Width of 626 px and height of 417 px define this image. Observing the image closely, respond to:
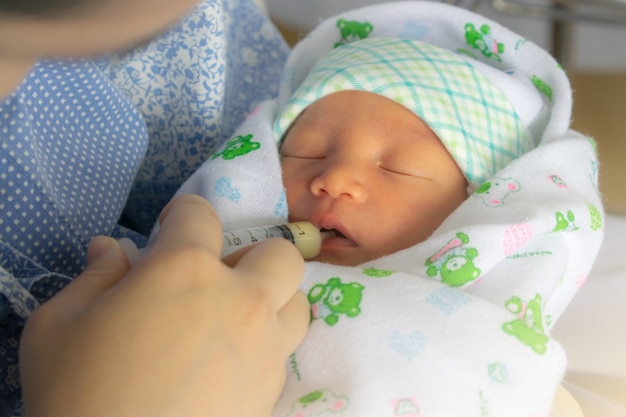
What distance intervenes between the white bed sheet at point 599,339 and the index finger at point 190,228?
0.60m

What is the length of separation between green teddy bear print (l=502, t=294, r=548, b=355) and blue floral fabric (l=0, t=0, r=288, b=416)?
1.53 feet

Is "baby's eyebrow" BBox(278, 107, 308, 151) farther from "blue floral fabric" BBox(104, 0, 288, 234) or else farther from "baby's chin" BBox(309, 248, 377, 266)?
"baby's chin" BBox(309, 248, 377, 266)

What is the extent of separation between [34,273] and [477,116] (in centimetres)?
65

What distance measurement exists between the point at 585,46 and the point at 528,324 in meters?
3.03

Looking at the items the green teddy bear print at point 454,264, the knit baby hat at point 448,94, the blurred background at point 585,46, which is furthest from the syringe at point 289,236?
the blurred background at point 585,46

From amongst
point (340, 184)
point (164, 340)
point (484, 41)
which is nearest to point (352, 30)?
point (484, 41)

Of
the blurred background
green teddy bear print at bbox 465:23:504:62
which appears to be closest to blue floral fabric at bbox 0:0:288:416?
green teddy bear print at bbox 465:23:504:62

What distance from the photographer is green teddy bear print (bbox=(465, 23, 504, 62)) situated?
4.11 ft

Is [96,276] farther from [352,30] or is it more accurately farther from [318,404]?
[352,30]

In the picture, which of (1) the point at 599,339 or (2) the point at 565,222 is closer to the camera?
(2) the point at 565,222

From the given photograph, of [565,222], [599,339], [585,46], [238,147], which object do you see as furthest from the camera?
[585,46]

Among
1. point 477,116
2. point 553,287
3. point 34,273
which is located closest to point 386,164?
point 477,116

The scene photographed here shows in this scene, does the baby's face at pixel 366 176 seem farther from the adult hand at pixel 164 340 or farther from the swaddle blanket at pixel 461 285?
the adult hand at pixel 164 340

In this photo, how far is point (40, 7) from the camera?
37 cm
